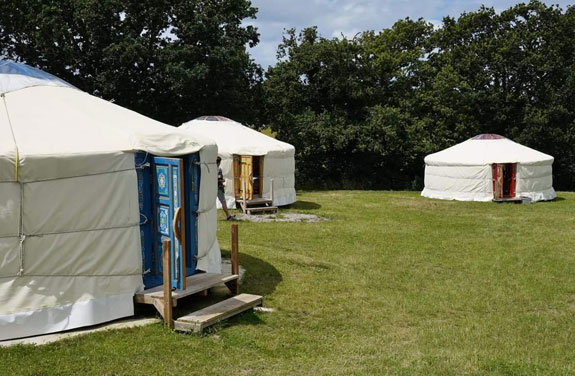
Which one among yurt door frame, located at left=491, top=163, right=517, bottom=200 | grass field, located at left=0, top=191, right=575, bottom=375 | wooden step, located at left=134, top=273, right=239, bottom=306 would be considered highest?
yurt door frame, located at left=491, top=163, right=517, bottom=200

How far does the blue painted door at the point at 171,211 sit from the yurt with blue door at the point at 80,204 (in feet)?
0.03

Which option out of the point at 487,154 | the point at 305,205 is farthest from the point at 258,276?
the point at 487,154

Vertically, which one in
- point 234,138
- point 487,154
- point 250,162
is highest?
point 234,138

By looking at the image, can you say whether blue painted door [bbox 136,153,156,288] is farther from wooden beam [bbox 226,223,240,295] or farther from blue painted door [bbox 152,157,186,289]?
wooden beam [bbox 226,223,240,295]

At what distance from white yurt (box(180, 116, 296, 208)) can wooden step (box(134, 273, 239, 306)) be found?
23.5ft

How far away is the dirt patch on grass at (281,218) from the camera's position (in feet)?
39.4

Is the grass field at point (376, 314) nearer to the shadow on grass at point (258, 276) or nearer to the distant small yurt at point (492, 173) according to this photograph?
the shadow on grass at point (258, 276)

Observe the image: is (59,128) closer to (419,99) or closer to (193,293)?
(193,293)

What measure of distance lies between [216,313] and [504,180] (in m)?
13.9

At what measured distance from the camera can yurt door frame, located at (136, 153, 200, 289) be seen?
17.2ft

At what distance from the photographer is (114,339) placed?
4.71 m

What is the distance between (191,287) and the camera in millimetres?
5492

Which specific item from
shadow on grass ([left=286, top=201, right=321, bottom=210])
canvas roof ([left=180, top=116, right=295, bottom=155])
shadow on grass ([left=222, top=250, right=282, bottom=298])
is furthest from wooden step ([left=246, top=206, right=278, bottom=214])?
shadow on grass ([left=222, top=250, right=282, bottom=298])

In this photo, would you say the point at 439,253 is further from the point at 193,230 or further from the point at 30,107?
the point at 30,107
